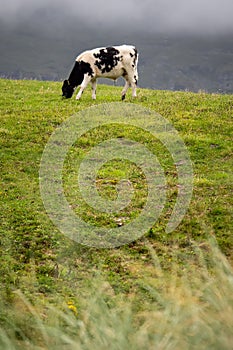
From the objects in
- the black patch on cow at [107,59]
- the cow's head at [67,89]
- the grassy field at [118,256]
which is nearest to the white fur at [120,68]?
the black patch on cow at [107,59]

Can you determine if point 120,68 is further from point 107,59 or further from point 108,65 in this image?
point 107,59

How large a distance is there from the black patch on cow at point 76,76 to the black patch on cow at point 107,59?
527 millimetres

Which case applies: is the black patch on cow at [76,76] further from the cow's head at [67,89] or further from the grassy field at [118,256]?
the grassy field at [118,256]

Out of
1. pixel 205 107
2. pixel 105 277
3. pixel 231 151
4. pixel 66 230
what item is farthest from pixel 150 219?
pixel 205 107

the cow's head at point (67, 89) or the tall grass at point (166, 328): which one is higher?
the cow's head at point (67, 89)

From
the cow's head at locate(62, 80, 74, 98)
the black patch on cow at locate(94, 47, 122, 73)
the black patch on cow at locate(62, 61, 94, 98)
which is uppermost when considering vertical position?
the black patch on cow at locate(94, 47, 122, 73)

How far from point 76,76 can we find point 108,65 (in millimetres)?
1759

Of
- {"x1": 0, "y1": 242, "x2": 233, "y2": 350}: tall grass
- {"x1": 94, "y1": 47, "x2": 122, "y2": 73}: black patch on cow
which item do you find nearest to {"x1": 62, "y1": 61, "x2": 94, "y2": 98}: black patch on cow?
{"x1": 94, "y1": 47, "x2": 122, "y2": 73}: black patch on cow

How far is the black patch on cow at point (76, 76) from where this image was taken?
2242 cm

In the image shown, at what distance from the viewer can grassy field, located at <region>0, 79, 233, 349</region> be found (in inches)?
90.6

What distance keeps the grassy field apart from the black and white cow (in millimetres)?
1335

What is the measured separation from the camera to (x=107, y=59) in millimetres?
22172

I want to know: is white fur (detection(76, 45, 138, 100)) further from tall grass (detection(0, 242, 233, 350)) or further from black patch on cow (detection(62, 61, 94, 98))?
tall grass (detection(0, 242, 233, 350))

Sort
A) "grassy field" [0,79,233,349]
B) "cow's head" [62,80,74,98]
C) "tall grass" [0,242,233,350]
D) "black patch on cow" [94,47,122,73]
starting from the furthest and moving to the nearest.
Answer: "cow's head" [62,80,74,98] < "black patch on cow" [94,47,122,73] < "grassy field" [0,79,233,349] < "tall grass" [0,242,233,350]
